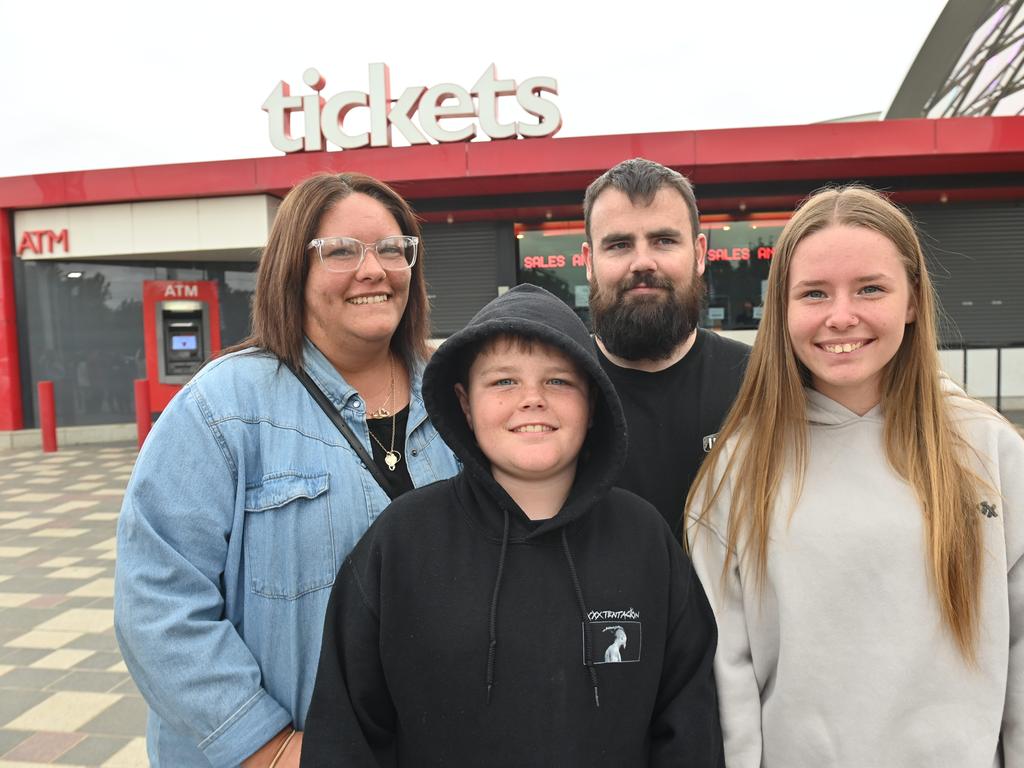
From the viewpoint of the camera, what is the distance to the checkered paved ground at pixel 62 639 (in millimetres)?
3318

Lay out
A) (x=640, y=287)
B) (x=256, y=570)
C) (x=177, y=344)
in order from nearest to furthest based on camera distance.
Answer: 1. (x=256, y=570)
2. (x=640, y=287)
3. (x=177, y=344)

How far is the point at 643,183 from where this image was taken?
219 cm

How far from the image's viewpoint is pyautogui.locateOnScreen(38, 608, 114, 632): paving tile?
184 inches

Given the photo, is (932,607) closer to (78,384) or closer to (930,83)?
(78,384)

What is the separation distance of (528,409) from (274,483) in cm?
65

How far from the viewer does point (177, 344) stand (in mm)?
11562

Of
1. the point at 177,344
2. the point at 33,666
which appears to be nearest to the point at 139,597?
the point at 33,666

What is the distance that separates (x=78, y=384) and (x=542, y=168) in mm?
9070

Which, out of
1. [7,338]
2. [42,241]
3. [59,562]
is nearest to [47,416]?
[7,338]

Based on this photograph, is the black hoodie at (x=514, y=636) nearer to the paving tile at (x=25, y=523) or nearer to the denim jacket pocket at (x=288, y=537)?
the denim jacket pocket at (x=288, y=537)

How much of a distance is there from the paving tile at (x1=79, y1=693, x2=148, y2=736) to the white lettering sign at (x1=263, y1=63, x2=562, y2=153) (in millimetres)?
9436

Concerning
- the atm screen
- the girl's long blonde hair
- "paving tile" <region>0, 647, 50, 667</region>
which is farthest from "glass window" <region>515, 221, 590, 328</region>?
the girl's long blonde hair

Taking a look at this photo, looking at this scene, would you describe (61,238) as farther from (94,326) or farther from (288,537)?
(288,537)

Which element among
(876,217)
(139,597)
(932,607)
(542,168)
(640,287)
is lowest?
(932,607)
